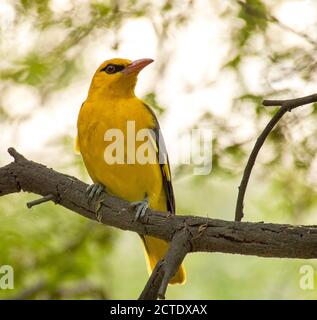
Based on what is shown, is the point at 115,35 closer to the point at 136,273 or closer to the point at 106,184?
the point at 106,184

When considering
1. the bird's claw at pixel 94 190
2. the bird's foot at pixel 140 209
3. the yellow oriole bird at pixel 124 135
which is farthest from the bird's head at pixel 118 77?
the bird's foot at pixel 140 209

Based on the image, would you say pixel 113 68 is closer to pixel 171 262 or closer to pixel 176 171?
pixel 176 171

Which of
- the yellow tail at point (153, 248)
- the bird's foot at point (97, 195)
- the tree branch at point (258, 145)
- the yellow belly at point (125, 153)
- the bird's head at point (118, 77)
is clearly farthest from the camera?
the yellow tail at point (153, 248)

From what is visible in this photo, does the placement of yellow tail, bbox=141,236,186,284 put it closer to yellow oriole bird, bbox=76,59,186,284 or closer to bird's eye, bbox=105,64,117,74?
yellow oriole bird, bbox=76,59,186,284

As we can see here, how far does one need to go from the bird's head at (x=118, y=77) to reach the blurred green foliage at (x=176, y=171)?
0.58 feet

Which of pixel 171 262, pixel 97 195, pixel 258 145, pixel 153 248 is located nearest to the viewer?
pixel 171 262

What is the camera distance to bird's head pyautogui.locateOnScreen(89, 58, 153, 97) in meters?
5.75

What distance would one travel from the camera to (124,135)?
17.6 ft

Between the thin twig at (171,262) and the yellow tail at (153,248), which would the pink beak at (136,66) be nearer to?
the yellow tail at (153,248)

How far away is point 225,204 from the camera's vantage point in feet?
25.3

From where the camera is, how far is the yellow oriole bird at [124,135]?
5406 mm

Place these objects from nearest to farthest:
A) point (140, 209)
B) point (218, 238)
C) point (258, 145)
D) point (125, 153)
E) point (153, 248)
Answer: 1. point (218, 238)
2. point (258, 145)
3. point (140, 209)
4. point (125, 153)
5. point (153, 248)

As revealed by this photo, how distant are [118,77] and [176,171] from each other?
2.97 ft

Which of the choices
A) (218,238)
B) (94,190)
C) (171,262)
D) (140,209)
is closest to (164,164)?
(94,190)
